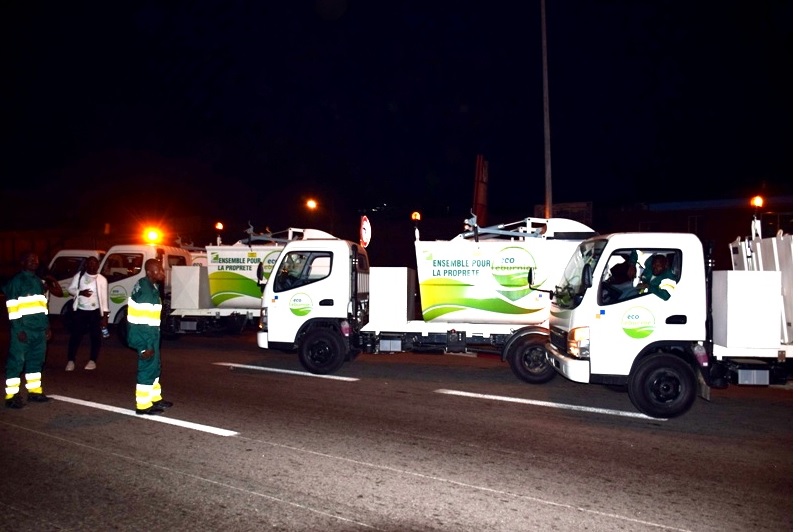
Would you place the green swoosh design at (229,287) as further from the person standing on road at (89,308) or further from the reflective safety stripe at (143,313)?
the reflective safety stripe at (143,313)

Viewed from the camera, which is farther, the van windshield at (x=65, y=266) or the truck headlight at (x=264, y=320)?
the van windshield at (x=65, y=266)

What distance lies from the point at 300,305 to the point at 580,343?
4751 mm

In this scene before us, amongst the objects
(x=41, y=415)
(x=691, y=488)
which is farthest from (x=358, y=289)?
(x=691, y=488)

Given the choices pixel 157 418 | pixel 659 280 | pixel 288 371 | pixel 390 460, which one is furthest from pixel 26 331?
pixel 659 280

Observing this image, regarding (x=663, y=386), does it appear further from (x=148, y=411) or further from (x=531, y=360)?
(x=148, y=411)

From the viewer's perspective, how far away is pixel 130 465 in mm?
5680

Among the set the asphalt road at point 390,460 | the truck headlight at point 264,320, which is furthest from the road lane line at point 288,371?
the truck headlight at point 264,320

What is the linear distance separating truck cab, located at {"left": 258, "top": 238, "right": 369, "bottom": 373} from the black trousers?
271 centimetres

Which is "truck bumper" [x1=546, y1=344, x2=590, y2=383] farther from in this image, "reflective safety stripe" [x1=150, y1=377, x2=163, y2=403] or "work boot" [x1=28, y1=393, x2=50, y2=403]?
"work boot" [x1=28, y1=393, x2=50, y2=403]

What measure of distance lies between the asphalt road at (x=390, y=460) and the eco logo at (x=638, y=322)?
39.9 inches

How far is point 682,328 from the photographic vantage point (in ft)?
25.6

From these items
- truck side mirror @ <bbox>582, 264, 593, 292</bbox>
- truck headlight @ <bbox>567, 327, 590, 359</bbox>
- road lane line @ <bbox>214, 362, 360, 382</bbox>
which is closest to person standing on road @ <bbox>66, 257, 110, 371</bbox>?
road lane line @ <bbox>214, 362, 360, 382</bbox>

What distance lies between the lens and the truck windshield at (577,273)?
324 inches

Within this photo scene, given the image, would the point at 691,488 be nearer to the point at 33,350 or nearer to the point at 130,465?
the point at 130,465
